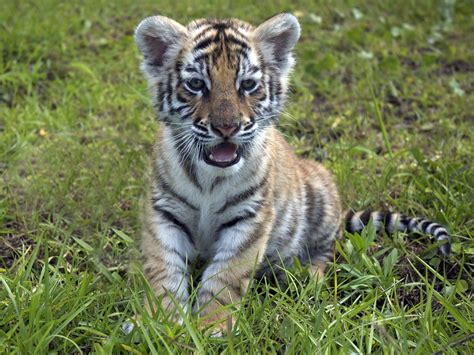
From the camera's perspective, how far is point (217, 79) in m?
4.21

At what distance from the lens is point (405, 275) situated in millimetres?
4609

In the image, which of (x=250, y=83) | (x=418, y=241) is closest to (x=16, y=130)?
(x=250, y=83)

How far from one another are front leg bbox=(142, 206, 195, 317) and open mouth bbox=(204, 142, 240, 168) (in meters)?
0.44

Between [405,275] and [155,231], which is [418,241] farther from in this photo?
[155,231]

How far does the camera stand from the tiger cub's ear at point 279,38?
179 inches

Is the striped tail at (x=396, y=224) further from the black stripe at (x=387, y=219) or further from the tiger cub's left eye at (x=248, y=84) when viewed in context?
the tiger cub's left eye at (x=248, y=84)

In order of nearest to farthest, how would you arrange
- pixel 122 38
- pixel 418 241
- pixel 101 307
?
pixel 101 307 < pixel 418 241 < pixel 122 38

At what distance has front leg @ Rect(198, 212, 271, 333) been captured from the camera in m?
4.20

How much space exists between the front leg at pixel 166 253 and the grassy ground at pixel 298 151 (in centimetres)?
13

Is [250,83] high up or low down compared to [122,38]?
up

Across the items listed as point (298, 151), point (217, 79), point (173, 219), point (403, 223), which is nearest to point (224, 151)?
point (217, 79)

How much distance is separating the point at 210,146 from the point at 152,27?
811 mm

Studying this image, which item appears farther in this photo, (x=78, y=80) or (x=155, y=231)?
(x=78, y=80)

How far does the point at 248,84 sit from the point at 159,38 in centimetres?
63
